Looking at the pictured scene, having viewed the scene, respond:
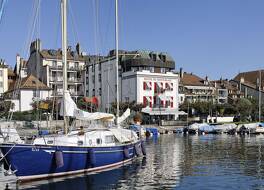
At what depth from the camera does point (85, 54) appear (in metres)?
123

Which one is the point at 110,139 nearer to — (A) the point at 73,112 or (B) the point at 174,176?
(A) the point at 73,112

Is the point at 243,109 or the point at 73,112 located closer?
the point at 73,112

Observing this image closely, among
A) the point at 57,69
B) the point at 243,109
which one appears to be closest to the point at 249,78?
the point at 243,109

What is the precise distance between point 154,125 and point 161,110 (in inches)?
289

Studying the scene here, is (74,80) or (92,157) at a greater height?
(74,80)

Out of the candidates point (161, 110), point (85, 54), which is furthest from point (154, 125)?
point (85, 54)

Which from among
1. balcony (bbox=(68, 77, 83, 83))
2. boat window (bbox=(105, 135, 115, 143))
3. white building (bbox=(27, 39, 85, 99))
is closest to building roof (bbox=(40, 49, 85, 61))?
white building (bbox=(27, 39, 85, 99))

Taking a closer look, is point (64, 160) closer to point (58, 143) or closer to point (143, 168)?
point (58, 143)

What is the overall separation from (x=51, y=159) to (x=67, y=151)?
1289mm

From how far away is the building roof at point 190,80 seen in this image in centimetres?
12305

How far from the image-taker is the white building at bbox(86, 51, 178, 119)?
325 feet

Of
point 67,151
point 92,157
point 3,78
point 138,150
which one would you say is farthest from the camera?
point 3,78

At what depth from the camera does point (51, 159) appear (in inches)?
1131

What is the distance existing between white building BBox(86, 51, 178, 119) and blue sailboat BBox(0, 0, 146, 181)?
61086 millimetres
